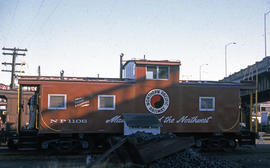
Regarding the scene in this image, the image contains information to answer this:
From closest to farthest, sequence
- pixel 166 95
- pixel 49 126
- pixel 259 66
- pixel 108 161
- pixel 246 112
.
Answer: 1. pixel 108 161
2. pixel 49 126
3. pixel 166 95
4. pixel 246 112
5. pixel 259 66

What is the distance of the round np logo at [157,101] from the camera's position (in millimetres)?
17562

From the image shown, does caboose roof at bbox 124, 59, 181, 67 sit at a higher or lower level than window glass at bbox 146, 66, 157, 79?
higher

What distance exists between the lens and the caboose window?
18036 millimetres

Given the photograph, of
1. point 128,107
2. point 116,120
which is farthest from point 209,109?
point 116,120

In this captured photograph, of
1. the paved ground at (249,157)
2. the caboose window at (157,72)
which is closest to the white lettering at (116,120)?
the caboose window at (157,72)

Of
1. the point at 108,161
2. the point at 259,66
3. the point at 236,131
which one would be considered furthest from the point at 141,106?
the point at 259,66

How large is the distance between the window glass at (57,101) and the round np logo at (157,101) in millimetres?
4668

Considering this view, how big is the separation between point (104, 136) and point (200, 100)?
6.05 metres

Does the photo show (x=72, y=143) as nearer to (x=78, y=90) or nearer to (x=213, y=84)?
(x=78, y=90)

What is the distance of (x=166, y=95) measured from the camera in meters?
17.8

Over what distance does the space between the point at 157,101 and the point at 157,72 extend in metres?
1.75

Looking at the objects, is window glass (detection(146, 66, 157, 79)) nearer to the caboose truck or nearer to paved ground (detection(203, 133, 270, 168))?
the caboose truck

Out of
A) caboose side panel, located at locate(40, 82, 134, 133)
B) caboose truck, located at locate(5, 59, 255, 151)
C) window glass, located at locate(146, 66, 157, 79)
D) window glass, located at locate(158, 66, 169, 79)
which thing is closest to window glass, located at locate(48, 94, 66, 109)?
caboose truck, located at locate(5, 59, 255, 151)

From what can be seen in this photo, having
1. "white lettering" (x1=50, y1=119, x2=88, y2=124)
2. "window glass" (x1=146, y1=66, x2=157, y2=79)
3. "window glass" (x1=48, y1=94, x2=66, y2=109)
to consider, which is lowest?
"white lettering" (x1=50, y1=119, x2=88, y2=124)
